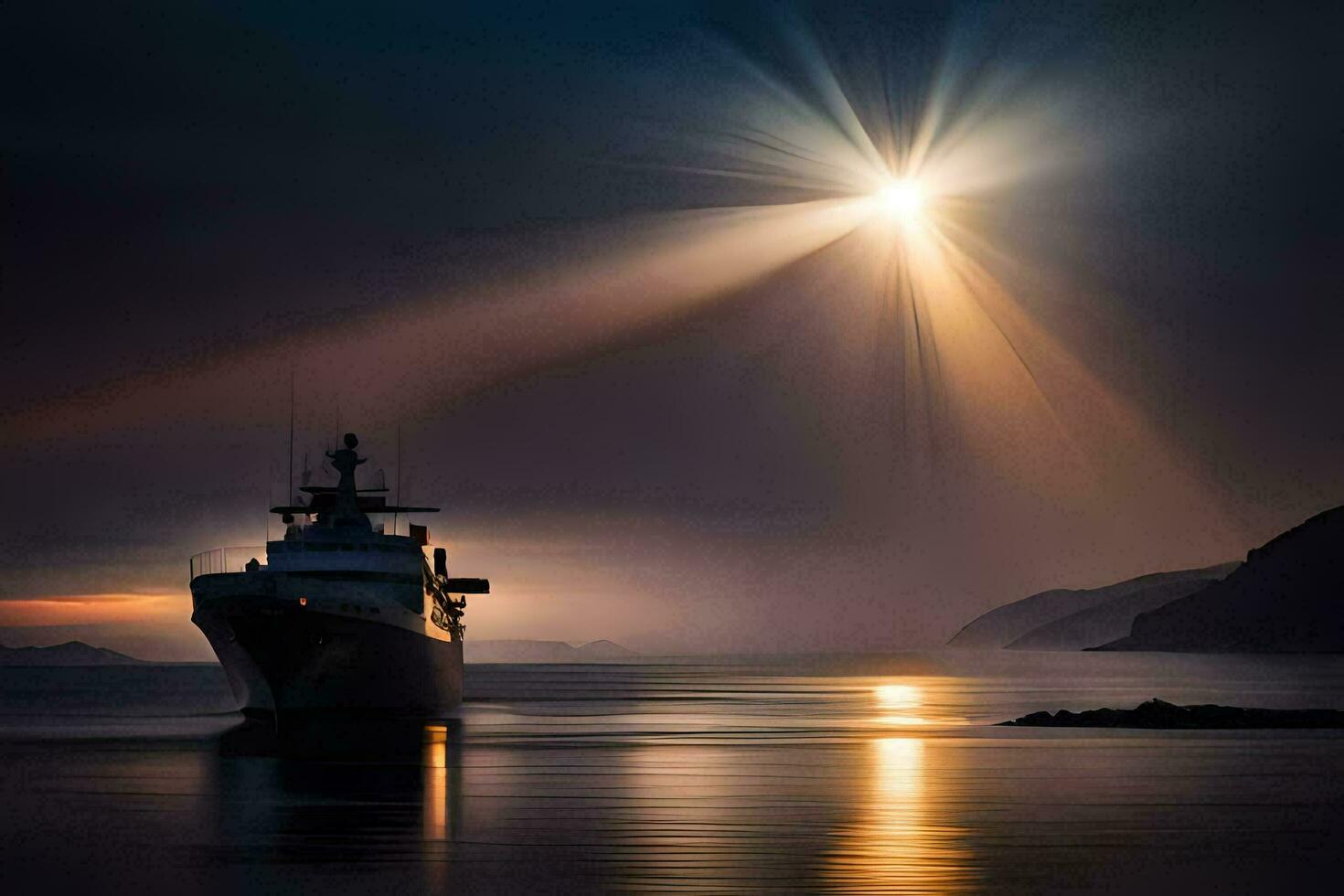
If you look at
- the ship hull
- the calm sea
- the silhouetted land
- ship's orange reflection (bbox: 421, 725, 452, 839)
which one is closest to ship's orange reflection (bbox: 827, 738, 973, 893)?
the calm sea

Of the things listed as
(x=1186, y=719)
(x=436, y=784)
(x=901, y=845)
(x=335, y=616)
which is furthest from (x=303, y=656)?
(x=901, y=845)

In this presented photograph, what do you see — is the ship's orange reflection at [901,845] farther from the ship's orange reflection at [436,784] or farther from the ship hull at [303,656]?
the ship hull at [303,656]

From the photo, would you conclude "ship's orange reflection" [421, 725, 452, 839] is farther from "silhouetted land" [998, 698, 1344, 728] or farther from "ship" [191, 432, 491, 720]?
"silhouetted land" [998, 698, 1344, 728]

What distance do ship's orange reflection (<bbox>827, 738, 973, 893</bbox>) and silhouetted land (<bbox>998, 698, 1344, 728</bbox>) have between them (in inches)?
1258

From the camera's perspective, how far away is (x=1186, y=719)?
257 ft

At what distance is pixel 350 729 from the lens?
7194cm

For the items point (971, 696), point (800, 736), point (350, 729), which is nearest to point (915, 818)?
point (800, 736)

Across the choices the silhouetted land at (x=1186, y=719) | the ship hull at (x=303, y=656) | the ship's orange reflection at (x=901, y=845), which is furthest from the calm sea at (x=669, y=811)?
the silhouetted land at (x=1186, y=719)

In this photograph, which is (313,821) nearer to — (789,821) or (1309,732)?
(789,821)

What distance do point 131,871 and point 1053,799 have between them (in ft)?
72.2

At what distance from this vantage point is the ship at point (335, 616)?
246 feet

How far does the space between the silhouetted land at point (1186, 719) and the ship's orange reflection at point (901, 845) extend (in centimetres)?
3196

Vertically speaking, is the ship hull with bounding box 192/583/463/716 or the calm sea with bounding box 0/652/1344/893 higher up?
the ship hull with bounding box 192/583/463/716

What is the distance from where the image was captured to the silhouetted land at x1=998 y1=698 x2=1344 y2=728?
76.4 m
